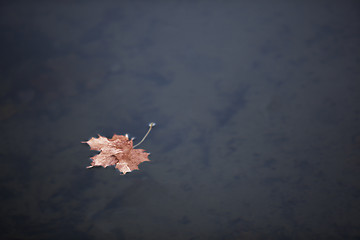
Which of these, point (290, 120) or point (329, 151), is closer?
point (329, 151)

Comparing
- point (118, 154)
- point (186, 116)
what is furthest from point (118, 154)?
point (186, 116)

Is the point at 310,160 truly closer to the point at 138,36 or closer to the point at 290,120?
the point at 290,120

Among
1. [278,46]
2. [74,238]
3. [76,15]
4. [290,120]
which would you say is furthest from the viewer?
[76,15]

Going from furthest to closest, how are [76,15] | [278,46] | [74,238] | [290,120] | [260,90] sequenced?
[76,15] < [278,46] < [260,90] < [290,120] < [74,238]

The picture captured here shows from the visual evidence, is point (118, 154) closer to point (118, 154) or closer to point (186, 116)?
point (118, 154)

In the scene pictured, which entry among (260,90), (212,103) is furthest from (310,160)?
(212,103)

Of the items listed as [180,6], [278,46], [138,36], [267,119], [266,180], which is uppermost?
[180,6]
